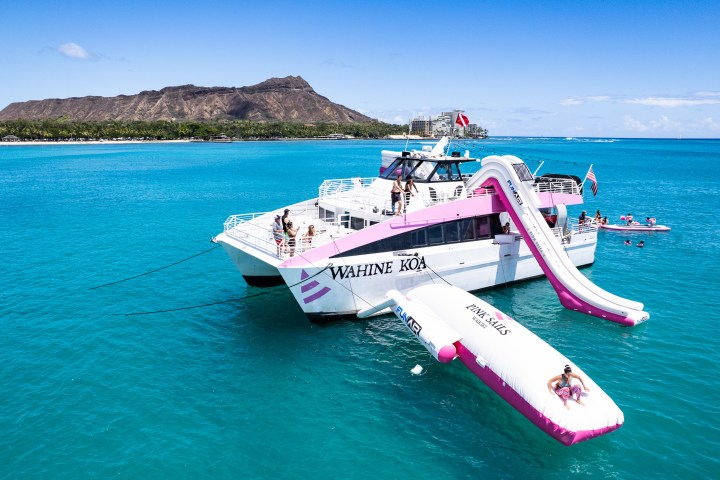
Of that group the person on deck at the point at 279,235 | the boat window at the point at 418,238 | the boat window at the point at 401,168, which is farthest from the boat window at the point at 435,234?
the person on deck at the point at 279,235

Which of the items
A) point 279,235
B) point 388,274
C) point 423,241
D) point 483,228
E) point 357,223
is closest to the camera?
point 388,274

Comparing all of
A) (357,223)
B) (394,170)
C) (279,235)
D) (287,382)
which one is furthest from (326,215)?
(287,382)

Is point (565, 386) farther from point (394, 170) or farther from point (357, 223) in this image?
point (394, 170)

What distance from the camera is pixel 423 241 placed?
18609mm

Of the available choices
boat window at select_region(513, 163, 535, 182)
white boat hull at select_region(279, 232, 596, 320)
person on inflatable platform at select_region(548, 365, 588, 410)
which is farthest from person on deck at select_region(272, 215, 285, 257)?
boat window at select_region(513, 163, 535, 182)

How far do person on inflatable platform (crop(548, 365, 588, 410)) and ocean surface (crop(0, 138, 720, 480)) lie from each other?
1.34m

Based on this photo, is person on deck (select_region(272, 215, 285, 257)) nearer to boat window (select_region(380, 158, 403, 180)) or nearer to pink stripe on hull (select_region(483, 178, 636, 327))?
boat window (select_region(380, 158, 403, 180))

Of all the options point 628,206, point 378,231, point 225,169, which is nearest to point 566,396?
point 378,231

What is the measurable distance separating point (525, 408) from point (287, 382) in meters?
6.73

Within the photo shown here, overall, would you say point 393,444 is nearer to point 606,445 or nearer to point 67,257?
point 606,445

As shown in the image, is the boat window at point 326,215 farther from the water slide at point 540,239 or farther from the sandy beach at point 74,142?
the sandy beach at point 74,142

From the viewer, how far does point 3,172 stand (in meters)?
77.5

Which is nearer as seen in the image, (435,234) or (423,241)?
(423,241)

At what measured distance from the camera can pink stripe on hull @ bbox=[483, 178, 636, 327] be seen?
18047 millimetres
